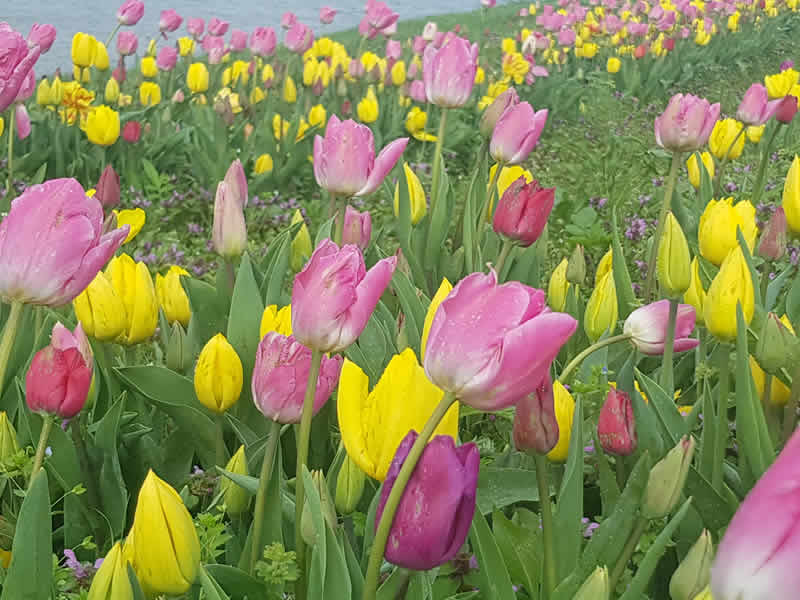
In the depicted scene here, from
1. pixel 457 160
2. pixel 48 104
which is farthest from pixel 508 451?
pixel 457 160

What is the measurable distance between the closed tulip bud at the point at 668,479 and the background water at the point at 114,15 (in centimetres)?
663

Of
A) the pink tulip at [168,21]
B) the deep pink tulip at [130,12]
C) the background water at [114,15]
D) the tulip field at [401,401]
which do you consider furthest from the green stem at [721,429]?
the background water at [114,15]

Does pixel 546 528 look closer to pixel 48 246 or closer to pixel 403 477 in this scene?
pixel 403 477

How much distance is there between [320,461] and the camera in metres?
1.37

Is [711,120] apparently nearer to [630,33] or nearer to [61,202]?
[61,202]

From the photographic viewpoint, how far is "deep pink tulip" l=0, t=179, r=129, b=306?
32.4 inches

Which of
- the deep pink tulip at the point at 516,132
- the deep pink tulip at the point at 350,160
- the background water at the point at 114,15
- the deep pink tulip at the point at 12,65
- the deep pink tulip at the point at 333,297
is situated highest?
the deep pink tulip at the point at 12,65

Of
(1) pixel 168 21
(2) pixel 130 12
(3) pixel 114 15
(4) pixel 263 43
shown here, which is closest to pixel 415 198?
(2) pixel 130 12

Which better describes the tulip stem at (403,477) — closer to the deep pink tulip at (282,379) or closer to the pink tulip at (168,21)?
the deep pink tulip at (282,379)

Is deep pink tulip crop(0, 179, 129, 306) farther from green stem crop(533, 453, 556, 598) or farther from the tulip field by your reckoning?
green stem crop(533, 453, 556, 598)

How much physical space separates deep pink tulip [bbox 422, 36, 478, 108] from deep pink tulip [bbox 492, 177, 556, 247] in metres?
0.59

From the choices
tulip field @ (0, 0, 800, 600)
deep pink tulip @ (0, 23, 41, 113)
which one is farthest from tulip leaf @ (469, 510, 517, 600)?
deep pink tulip @ (0, 23, 41, 113)

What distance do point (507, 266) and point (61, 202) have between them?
4.34 feet

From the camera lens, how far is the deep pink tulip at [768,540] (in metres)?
0.45
